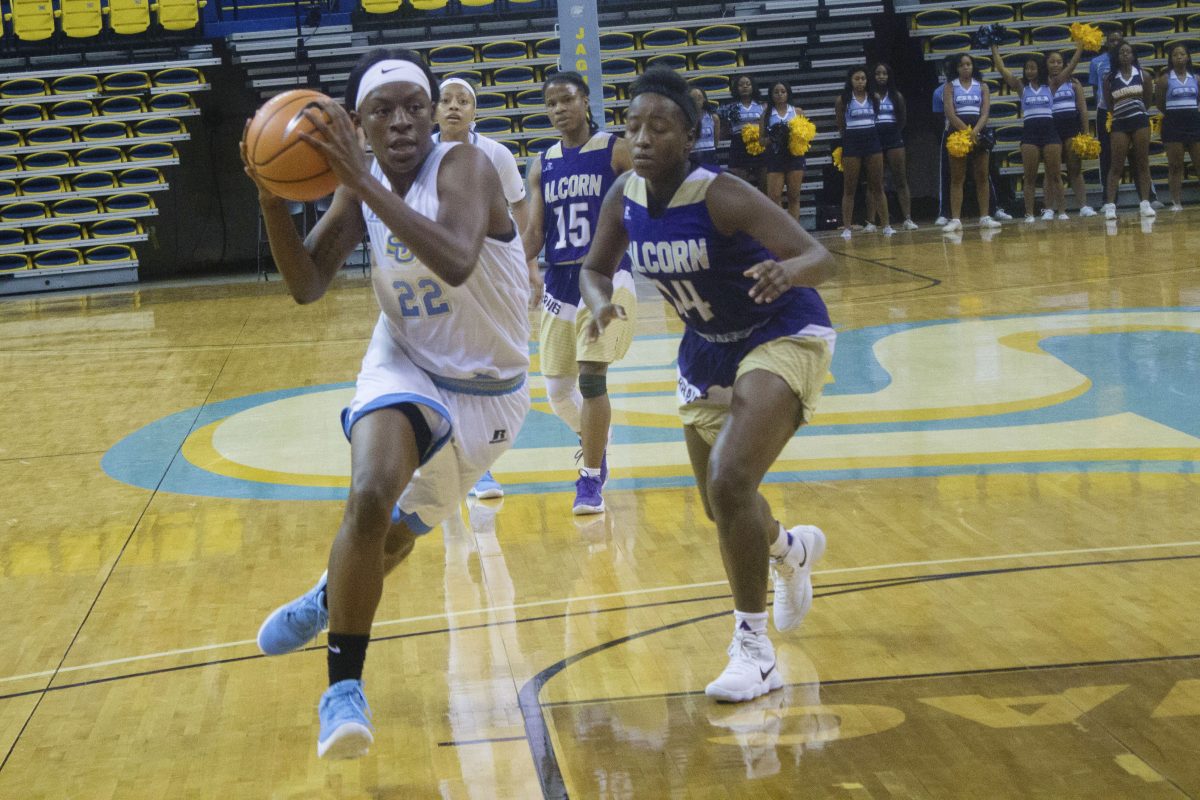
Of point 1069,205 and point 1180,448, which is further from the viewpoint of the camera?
point 1069,205

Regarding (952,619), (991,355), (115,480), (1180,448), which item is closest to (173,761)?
(952,619)

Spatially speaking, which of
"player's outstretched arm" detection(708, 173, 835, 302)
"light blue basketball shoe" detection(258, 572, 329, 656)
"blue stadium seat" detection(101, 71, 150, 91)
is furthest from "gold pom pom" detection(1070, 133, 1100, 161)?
"light blue basketball shoe" detection(258, 572, 329, 656)

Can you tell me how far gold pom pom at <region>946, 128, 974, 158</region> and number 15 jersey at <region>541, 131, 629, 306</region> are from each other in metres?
11.3

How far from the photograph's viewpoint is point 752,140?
53.7 ft

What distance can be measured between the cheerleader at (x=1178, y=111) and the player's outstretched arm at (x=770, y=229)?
48.5ft

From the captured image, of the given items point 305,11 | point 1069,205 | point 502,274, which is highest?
point 305,11

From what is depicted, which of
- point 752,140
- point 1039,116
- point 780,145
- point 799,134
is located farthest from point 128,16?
point 1039,116

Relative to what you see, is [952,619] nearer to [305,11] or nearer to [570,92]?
[570,92]

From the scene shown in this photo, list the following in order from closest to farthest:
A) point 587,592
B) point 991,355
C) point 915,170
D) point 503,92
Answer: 1. point 587,592
2. point 991,355
3. point 503,92
4. point 915,170

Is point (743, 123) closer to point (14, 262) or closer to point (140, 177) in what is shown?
point (140, 177)

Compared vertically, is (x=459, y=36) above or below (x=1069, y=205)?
above

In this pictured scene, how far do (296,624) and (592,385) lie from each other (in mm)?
2494

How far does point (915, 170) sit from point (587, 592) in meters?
16.3

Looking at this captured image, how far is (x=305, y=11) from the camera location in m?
19.9
